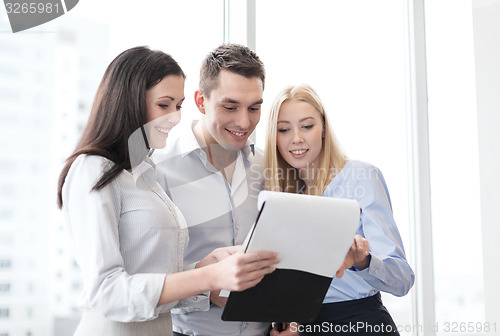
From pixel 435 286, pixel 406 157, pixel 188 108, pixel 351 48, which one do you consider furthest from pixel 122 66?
pixel 435 286

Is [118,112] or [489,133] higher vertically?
[489,133]

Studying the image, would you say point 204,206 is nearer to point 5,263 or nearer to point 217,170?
point 217,170

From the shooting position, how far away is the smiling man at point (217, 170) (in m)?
1.60

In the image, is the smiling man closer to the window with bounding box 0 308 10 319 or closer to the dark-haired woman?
the dark-haired woman

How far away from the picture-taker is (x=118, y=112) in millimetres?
1308

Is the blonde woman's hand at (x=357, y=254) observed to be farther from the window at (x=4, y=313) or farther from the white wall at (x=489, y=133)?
the white wall at (x=489, y=133)

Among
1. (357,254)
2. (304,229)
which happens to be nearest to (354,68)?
(357,254)

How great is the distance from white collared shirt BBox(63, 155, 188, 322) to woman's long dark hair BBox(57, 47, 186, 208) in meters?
0.04

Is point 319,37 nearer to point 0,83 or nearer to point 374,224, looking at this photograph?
point 374,224

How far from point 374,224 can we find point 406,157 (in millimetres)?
1862

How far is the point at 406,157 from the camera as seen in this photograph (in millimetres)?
3346

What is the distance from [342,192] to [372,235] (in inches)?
6.9

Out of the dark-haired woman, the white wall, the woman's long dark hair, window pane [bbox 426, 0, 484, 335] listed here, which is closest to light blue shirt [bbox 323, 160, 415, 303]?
the dark-haired woman

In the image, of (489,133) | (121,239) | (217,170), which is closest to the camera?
(121,239)
